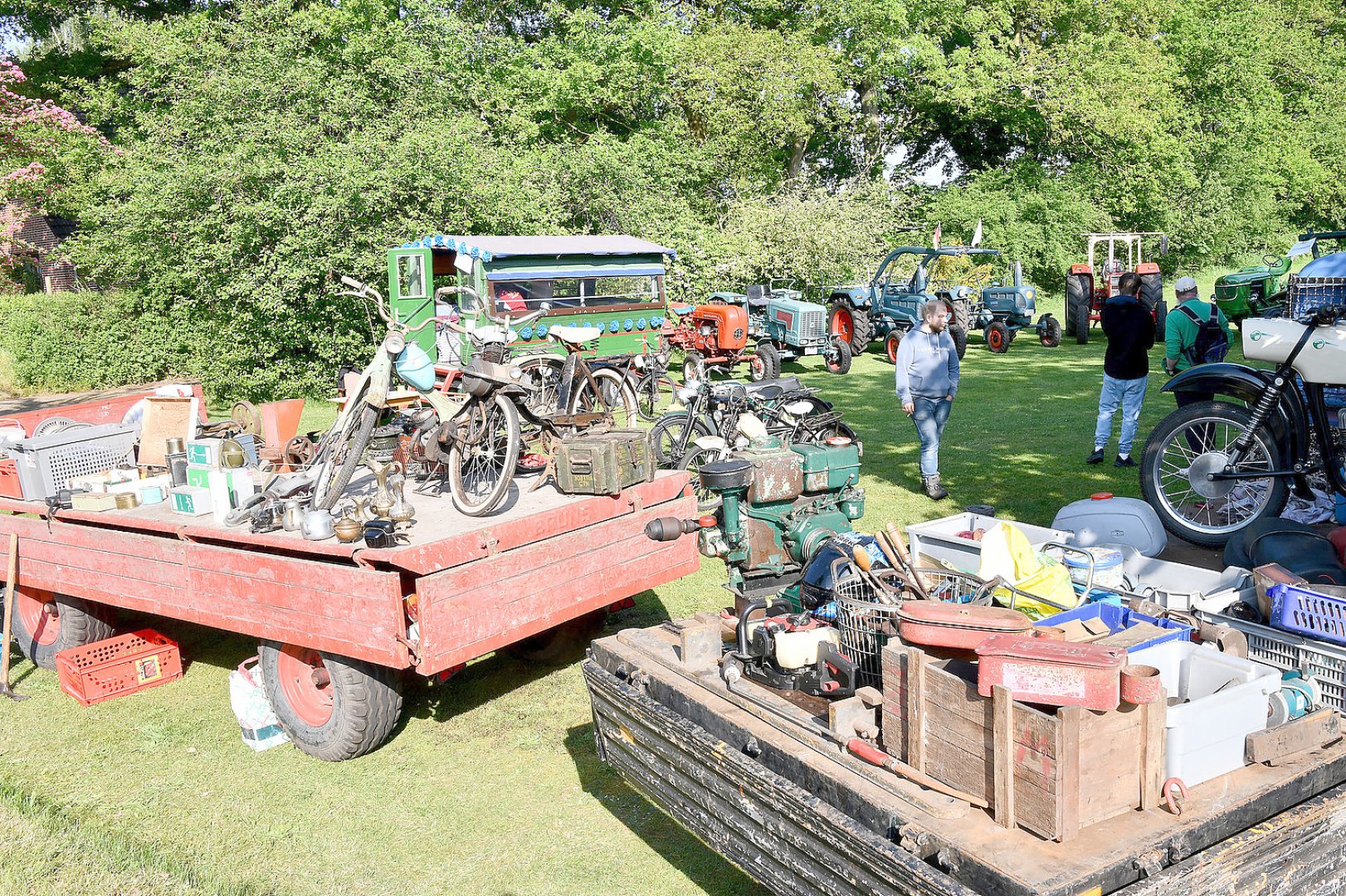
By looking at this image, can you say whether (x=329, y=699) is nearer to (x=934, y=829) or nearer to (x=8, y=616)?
(x=8, y=616)

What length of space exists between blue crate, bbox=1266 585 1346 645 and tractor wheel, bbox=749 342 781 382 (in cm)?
Answer: 1186

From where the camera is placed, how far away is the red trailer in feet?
12.3

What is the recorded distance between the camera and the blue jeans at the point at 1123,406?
838 cm

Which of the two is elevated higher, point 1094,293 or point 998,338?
point 1094,293

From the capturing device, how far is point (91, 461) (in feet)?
18.5

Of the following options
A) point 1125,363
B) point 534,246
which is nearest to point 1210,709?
point 1125,363

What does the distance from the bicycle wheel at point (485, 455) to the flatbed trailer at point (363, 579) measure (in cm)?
12

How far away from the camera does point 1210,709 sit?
2.40 metres

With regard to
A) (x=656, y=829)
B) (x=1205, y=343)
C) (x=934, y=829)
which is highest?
(x=1205, y=343)

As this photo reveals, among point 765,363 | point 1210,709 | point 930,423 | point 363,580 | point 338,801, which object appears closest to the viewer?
point 1210,709

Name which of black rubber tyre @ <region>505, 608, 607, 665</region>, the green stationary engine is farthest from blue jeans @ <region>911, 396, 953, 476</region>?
A: black rubber tyre @ <region>505, 608, 607, 665</region>

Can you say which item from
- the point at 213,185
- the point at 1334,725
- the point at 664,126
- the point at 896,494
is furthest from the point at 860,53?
the point at 1334,725

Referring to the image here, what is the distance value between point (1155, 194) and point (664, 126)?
14117 mm

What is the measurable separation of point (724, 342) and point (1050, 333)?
6.32m
